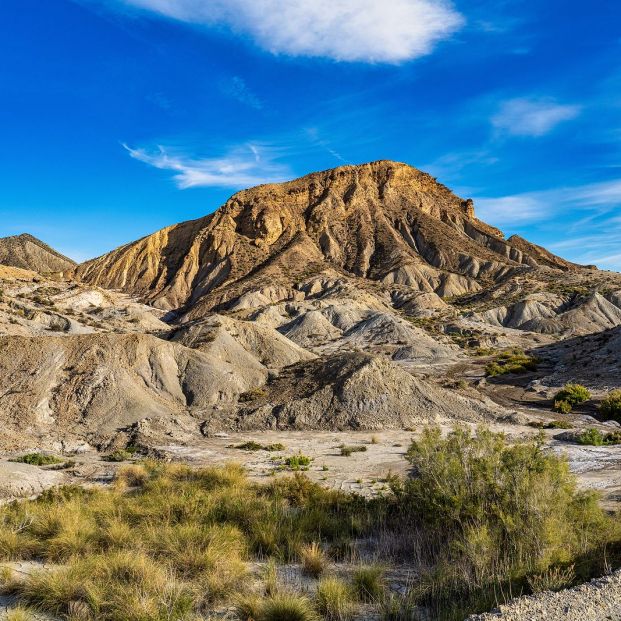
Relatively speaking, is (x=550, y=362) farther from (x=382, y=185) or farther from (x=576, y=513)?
(x=382, y=185)

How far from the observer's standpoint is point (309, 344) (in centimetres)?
6366

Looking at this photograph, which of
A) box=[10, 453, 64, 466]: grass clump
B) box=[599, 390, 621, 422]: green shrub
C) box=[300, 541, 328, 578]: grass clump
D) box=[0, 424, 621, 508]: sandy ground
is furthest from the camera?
box=[599, 390, 621, 422]: green shrub

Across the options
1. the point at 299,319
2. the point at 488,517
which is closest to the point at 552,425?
the point at 488,517

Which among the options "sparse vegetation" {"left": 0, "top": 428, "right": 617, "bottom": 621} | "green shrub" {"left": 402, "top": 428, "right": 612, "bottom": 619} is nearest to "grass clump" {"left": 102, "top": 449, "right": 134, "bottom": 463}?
"sparse vegetation" {"left": 0, "top": 428, "right": 617, "bottom": 621}

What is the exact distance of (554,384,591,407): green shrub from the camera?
1206 inches

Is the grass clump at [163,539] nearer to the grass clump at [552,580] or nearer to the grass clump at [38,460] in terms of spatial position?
the grass clump at [552,580]

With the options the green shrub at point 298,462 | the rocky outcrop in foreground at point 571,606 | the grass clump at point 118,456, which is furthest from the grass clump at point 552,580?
the grass clump at point 118,456

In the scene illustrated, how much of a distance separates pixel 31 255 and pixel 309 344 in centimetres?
10673

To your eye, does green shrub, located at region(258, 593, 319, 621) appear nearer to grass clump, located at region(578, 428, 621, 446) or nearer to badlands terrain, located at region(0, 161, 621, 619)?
badlands terrain, located at region(0, 161, 621, 619)

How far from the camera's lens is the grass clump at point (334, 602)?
22.0 feet

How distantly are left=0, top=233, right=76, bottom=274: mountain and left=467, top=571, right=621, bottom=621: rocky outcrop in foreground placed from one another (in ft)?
470

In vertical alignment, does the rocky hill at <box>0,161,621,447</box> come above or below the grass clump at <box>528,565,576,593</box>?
above

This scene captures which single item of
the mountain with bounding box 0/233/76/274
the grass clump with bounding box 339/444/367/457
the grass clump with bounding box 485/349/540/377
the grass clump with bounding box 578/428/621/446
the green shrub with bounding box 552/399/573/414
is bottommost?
the grass clump with bounding box 339/444/367/457

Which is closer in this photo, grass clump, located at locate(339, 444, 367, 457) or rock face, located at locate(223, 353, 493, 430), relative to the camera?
grass clump, located at locate(339, 444, 367, 457)
